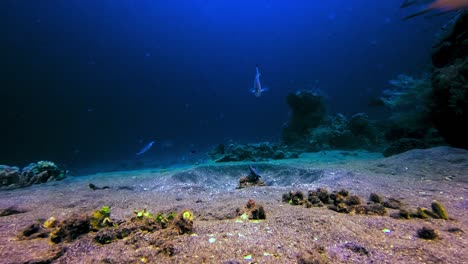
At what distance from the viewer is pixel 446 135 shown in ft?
22.6

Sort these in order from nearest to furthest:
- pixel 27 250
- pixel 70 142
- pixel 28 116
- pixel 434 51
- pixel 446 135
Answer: pixel 27 250 → pixel 446 135 → pixel 434 51 → pixel 28 116 → pixel 70 142

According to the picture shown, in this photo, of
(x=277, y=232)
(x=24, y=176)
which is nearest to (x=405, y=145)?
(x=277, y=232)

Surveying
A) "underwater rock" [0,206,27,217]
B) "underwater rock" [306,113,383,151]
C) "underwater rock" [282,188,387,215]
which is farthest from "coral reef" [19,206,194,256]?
"underwater rock" [306,113,383,151]

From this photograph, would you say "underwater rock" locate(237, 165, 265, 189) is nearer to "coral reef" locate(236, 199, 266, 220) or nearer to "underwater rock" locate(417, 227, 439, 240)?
"coral reef" locate(236, 199, 266, 220)

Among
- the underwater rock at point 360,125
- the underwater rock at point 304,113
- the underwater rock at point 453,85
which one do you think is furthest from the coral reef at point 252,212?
the underwater rock at point 360,125

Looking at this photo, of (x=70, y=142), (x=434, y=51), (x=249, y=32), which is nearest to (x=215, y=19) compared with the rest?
(x=249, y=32)

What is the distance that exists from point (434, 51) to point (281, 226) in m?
9.29

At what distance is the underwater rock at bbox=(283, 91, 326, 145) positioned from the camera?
16.2m

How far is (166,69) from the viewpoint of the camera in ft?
318

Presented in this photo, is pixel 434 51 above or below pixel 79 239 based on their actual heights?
above

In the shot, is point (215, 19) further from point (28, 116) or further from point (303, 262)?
point (303, 262)

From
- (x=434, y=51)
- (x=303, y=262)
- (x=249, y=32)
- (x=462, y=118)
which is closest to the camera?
(x=303, y=262)

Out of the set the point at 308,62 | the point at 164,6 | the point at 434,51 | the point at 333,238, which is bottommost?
the point at 333,238

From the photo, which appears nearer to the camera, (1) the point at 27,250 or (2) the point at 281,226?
(1) the point at 27,250
